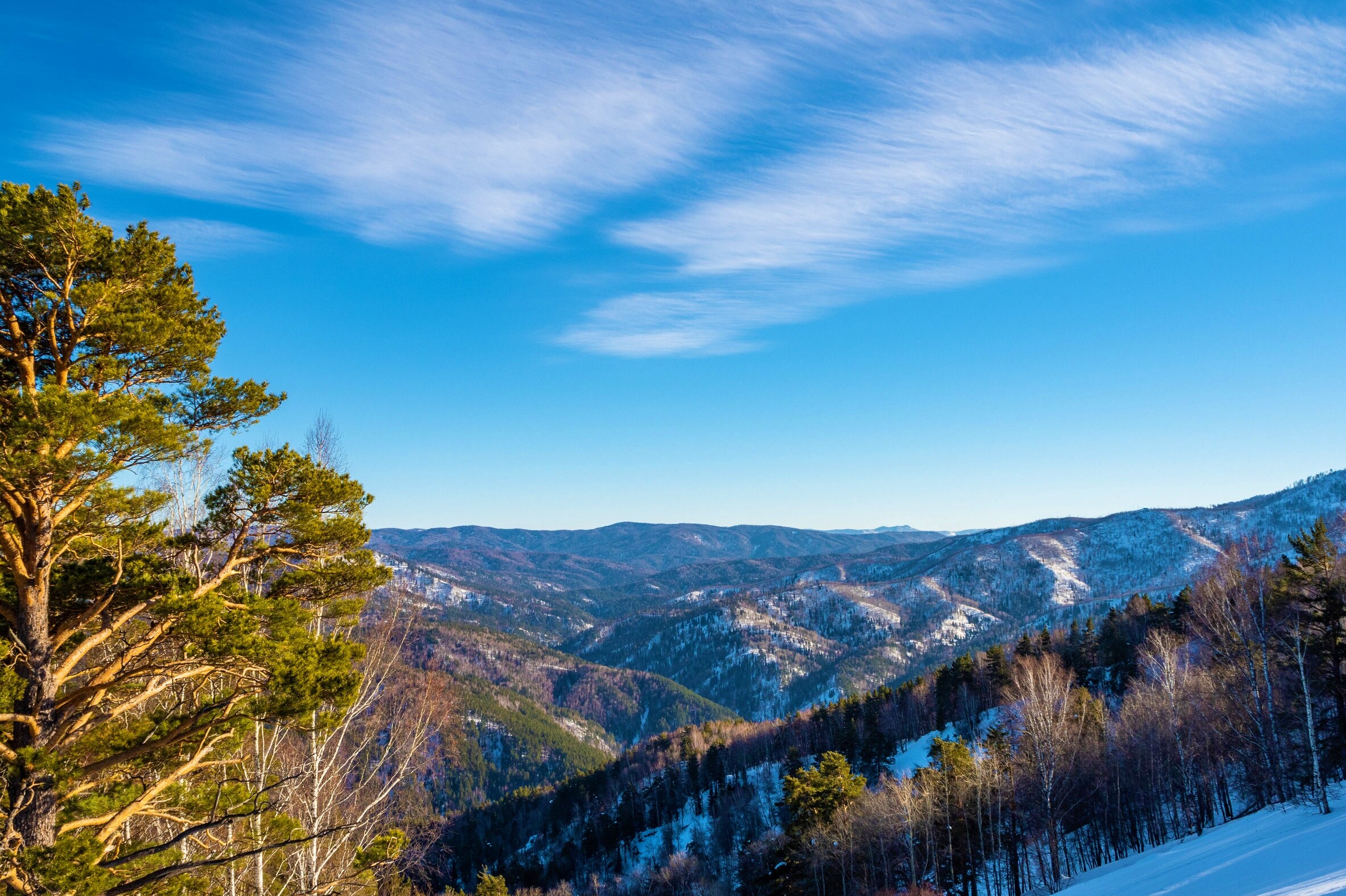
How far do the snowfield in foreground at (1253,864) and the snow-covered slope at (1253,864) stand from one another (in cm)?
4

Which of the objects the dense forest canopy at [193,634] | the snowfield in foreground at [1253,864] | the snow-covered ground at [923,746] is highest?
the dense forest canopy at [193,634]

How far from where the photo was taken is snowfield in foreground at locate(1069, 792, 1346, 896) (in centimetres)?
1096

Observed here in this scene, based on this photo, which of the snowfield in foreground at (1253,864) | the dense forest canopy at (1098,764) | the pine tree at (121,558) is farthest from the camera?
the dense forest canopy at (1098,764)

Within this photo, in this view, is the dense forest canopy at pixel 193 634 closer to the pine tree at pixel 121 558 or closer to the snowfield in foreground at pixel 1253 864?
the pine tree at pixel 121 558

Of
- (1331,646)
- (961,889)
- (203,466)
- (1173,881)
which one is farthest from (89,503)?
(961,889)

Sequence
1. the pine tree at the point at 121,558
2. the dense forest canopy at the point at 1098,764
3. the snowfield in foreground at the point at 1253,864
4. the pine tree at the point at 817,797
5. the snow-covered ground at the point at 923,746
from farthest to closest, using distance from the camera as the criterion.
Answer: the snow-covered ground at the point at 923,746, the pine tree at the point at 817,797, the dense forest canopy at the point at 1098,764, the snowfield in foreground at the point at 1253,864, the pine tree at the point at 121,558

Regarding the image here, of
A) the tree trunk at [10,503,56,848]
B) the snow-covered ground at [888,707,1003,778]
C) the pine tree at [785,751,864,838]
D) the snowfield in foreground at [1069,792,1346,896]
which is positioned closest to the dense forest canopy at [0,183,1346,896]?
the tree trunk at [10,503,56,848]

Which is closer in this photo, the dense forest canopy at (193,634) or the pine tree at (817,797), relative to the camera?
the dense forest canopy at (193,634)

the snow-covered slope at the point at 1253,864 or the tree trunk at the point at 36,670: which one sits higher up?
the tree trunk at the point at 36,670

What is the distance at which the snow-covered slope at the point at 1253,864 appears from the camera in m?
11.0

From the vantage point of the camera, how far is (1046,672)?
122ft

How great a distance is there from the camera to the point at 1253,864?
13.7 m

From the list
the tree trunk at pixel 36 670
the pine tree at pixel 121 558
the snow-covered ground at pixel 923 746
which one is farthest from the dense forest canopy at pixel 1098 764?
the tree trunk at pixel 36 670

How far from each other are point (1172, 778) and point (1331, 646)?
15.5 metres
